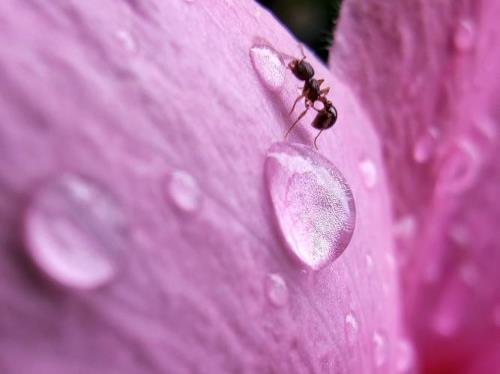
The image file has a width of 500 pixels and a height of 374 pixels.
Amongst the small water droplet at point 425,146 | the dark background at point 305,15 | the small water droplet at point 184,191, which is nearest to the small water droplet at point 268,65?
the small water droplet at point 184,191

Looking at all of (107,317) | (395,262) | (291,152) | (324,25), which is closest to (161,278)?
(107,317)

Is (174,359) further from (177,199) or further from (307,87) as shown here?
(307,87)

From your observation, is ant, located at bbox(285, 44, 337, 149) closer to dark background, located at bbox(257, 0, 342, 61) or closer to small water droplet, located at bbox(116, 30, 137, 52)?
small water droplet, located at bbox(116, 30, 137, 52)

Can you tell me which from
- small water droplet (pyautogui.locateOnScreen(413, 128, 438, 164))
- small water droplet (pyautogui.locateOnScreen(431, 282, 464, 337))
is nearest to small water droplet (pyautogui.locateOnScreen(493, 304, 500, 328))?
small water droplet (pyautogui.locateOnScreen(431, 282, 464, 337))

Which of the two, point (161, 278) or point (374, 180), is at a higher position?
point (161, 278)

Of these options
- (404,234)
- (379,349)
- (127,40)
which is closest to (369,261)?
(379,349)

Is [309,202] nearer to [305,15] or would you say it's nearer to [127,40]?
[127,40]

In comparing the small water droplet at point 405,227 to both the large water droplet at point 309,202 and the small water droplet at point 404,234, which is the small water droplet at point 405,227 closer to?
the small water droplet at point 404,234
